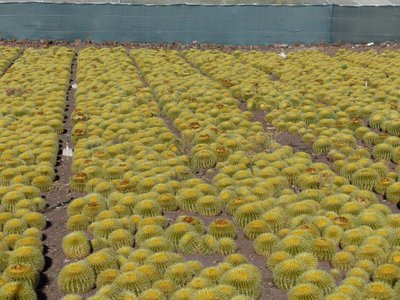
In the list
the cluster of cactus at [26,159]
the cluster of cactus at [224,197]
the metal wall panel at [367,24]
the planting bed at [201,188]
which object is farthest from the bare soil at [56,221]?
the metal wall panel at [367,24]

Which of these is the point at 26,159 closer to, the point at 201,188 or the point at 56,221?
the point at 56,221

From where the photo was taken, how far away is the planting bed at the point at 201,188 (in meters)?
7.75

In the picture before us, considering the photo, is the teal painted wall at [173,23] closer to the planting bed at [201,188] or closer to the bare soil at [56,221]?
the planting bed at [201,188]

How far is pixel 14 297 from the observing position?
7.34m

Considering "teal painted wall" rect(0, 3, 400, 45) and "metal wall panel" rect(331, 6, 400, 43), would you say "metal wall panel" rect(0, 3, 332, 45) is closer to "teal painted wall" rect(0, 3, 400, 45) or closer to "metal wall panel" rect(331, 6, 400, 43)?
"teal painted wall" rect(0, 3, 400, 45)

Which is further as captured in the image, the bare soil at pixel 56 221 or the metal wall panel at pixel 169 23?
the metal wall panel at pixel 169 23

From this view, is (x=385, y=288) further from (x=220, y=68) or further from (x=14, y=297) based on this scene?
(x=220, y=68)

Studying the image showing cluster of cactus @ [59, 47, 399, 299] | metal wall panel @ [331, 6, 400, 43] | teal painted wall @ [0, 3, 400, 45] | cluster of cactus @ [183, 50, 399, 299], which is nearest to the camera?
cluster of cactus @ [59, 47, 399, 299]

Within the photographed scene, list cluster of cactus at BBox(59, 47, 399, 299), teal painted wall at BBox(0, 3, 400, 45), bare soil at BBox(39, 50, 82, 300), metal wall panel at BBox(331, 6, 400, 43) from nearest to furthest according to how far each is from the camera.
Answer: cluster of cactus at BBox(59, 47, 399, 299) → bare soil at BBox(39, 50, 82, 300) → metal wall panel at BBox(331, 6, 400, 43) → teal painted wall at BBox(0, 3, 400, 45)

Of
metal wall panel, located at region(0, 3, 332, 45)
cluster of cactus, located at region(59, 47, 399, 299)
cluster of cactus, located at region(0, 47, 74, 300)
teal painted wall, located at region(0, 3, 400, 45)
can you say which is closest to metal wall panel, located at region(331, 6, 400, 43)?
teal painted wall, located at region(0, 3, 400, 45)

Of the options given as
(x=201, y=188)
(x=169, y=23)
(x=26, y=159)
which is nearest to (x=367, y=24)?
(x=169, y=23)

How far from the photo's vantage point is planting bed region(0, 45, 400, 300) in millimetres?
7750

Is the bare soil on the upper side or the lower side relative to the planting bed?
lower

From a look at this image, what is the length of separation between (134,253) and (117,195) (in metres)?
2.24
